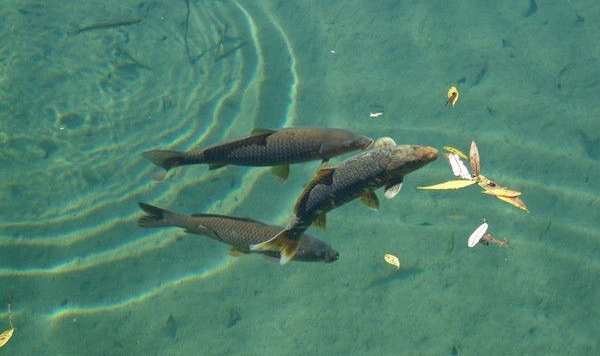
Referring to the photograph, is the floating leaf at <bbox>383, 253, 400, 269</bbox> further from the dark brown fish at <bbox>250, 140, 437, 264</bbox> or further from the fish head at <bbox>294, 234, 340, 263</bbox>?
the dark brown fish at <bbox>250, 140, 437, 264</bbox>

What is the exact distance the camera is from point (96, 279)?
16.9 feet

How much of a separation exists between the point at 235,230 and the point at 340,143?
3.07ft

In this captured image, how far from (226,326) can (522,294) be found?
9.32ft

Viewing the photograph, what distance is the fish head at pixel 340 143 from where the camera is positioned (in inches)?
140

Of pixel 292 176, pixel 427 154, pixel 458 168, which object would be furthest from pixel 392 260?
pixel 427 154

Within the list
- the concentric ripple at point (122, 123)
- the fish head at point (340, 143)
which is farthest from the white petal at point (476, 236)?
the concentric ripple at point (122, 123)

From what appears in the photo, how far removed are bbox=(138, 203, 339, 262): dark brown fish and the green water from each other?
1381 mm

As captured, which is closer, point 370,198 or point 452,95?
point 370,198

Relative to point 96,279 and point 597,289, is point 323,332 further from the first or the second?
point 597,289

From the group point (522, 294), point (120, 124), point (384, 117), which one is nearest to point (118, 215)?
point (120, 124)

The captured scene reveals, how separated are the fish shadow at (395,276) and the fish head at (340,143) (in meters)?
1.91

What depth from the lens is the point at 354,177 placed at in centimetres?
303

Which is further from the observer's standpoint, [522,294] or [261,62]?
[261,62]

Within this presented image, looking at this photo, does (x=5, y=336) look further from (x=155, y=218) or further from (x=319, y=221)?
(x=319, y=221)
